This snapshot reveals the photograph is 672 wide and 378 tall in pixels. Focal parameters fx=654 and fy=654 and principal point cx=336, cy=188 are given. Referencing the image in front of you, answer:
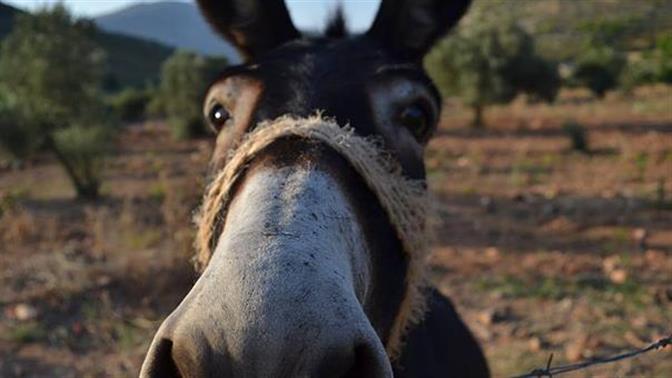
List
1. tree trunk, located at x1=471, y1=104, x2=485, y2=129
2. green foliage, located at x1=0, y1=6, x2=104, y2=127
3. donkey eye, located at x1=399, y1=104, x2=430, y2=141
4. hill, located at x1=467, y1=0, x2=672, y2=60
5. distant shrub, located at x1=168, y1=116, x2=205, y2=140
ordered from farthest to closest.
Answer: hill, located at x1=467, y1=0, x2=672, y2=60, tree trunk, located at x1=471, y1=104, x2=485, y2=129, distant shrub, located at x1=168, y1=116, x2=205, y2=140, green foliage, located at x1=0, y1=6, x2=104, y2=127, donkey eye, located at x1=399, y1=104, x2=430, y2=141

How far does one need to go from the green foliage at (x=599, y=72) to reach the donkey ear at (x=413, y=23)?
30687 mm

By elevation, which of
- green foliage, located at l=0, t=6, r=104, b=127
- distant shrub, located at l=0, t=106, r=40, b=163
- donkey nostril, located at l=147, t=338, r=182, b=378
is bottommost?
distant shrub, located at l=0, t=106, r=40, b=163

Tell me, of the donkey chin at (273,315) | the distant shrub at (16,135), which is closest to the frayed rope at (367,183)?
the donkey chin at (273,315)

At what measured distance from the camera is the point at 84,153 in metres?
14.1

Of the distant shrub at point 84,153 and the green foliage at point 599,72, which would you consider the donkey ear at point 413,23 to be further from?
the green foliage at point 599,72

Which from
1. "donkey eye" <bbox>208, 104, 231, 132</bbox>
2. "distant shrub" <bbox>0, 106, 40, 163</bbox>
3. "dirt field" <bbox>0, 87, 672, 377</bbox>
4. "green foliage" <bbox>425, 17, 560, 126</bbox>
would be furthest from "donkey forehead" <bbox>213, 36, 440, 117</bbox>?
"green foliage" <bbox>425, 17, 560, 126</bbox>

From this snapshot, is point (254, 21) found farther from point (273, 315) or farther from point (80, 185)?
point (80, 185)

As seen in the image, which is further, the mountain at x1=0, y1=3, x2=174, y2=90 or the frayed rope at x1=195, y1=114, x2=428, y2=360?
the mountain at x1=0, y1=3, x2=174, y2=90

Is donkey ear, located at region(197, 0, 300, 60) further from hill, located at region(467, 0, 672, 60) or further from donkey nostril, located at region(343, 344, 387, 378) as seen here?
hill, located at region(467, 0, 672, 60)

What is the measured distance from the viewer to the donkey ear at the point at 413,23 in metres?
2.67

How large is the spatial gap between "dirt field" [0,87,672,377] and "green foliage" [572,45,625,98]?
50.8ft

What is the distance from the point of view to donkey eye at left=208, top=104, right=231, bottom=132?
2404mm

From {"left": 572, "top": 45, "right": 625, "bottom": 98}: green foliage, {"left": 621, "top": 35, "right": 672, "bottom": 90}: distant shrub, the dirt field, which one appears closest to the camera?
the dirt field

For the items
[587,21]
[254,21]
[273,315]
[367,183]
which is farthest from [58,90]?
[587,21]
